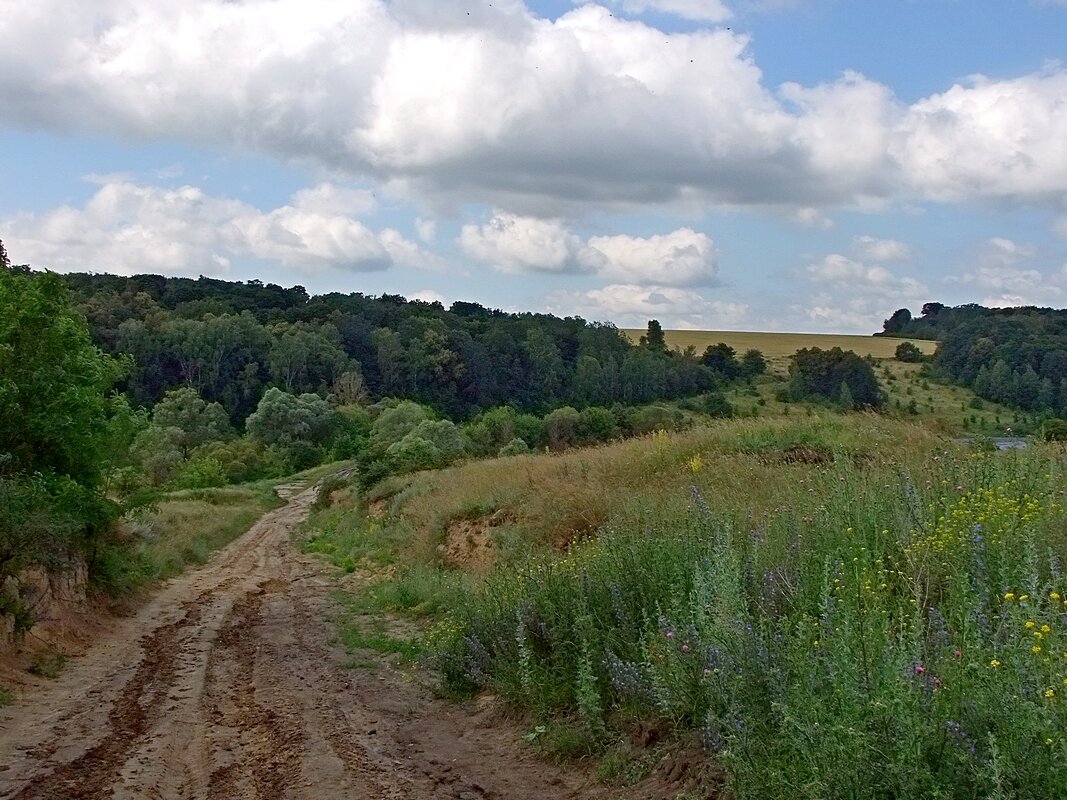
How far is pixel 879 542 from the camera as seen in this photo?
23.0 ft

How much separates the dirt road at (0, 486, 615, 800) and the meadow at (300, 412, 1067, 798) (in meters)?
0.61

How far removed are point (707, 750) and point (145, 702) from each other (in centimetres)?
669

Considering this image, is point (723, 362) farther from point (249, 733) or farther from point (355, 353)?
point (249, 733)

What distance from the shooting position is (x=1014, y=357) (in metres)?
29.5

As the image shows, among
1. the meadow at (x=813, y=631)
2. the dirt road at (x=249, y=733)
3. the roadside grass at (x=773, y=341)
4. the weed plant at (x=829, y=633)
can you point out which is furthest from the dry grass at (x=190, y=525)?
the roadside grass at (x=773, y=341)

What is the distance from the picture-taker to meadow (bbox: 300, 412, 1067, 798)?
13.5 ft

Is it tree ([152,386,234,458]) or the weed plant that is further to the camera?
tree ([152,386,234,458])

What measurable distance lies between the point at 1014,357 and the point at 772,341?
8024 centimetres

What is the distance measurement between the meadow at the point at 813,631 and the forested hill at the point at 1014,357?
12.7m

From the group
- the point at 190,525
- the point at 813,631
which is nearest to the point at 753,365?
the point at 190,525

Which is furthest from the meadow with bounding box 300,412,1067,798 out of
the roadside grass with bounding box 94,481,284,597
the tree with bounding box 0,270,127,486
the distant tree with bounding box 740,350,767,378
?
the distant tree with bounding box 740,350,767,378

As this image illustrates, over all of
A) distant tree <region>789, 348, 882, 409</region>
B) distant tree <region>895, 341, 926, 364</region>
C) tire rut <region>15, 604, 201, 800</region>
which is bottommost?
tire rut <region>15, 604, 201, 800</region>

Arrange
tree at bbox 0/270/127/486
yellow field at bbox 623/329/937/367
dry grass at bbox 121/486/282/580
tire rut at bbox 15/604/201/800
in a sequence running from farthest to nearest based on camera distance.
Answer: yellow field at bbox 623/329/937/367, dry grass at bbox 121/486/282/580, tree at bbox 0/270/127/486, tire rut at bbox 15/604/201/800

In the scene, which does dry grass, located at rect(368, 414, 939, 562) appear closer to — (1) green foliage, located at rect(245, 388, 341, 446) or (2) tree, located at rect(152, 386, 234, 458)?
(2) tree, located at rect(152, 386, 234, 458)
